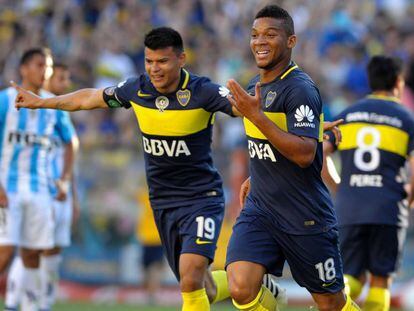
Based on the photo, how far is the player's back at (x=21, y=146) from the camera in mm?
10820

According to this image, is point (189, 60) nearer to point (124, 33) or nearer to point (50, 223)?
point (124, 33)

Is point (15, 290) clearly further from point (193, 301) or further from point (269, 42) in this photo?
point (269, 42)

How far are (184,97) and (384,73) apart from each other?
7.69 ft

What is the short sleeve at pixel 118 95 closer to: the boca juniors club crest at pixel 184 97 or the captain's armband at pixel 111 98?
the captain's armband at pixel 111 98

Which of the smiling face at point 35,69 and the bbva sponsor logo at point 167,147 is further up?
the smiling face at point 35,69

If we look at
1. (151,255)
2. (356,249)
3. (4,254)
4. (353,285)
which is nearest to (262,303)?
(353,285)

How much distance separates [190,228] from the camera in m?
8.73

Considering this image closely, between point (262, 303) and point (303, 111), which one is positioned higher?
point (303, 111)

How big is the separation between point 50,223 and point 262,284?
159 inches

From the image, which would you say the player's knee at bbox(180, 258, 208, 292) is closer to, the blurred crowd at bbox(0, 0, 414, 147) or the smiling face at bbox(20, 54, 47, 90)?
the smiling face at bbox(20, 54, 47, 90)

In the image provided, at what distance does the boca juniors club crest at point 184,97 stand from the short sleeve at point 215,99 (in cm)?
14

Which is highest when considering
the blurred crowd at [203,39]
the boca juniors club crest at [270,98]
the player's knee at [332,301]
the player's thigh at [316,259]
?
the blurred crowd at [203,39]

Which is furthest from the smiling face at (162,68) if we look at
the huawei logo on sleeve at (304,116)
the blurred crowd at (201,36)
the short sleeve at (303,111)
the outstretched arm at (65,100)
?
the blurred crowd at (201,36)

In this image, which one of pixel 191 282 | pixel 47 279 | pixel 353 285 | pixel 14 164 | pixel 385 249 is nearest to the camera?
pixel 191 282
